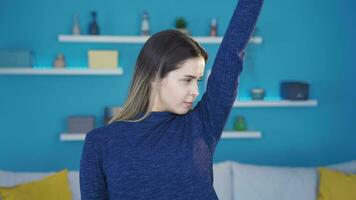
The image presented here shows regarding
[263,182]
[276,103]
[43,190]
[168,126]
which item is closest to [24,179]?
[43,190]

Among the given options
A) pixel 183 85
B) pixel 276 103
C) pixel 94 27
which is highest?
pixel 94 27

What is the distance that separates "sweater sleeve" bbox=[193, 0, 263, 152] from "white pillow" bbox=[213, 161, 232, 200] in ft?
6.03

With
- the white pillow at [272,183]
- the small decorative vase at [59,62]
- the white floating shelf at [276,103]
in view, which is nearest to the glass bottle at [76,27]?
the small decorative vase at [59,62]

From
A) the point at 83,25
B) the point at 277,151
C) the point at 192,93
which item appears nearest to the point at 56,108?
the point at 83,25

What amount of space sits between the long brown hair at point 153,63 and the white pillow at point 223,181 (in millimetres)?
1808

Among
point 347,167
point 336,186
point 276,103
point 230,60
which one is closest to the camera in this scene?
point 230,60

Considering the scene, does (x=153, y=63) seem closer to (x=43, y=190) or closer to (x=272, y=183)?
(x=43, y=190)

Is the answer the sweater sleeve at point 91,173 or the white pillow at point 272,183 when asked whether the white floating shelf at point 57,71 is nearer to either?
the white pillow at point 272,183

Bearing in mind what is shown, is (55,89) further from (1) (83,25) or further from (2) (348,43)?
(2) (348,43)

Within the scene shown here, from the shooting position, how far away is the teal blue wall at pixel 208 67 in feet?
11.2

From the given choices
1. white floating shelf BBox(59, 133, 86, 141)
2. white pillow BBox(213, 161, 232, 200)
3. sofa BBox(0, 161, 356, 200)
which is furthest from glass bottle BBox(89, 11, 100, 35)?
white pillow BBox(213, 161, 232, 200)

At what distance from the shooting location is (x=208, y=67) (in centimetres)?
359

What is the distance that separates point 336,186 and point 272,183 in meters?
0.37

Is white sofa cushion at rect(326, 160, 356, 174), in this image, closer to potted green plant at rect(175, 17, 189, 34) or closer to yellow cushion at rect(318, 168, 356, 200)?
yellow cushion at rect(318, 168, 356, 200)
